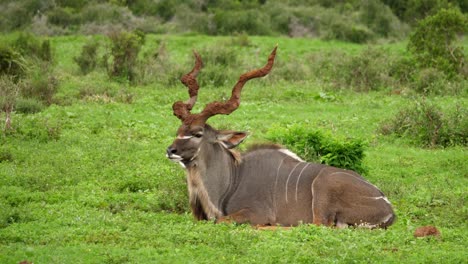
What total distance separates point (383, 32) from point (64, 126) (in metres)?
21.7

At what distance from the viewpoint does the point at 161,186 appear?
10586 millimetres

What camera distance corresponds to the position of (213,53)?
74.1ft

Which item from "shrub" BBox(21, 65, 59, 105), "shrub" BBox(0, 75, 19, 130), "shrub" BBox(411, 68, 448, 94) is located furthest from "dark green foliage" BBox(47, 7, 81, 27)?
"shrub" BBox(0, 75, 19, 130)

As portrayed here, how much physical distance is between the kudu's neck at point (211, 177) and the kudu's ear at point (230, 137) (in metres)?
0.11

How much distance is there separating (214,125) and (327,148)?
3.79 meters

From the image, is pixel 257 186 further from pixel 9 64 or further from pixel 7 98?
pixel 9 64

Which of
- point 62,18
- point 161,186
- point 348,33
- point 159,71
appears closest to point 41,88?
point 159,71

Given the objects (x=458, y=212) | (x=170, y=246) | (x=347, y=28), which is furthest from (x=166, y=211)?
(x=347, y=28)

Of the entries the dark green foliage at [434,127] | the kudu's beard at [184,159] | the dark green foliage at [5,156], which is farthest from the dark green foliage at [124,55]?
the kudu's beard at [184,159]

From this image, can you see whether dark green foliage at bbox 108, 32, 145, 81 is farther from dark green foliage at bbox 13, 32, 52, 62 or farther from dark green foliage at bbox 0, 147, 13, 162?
dark green foliage at bbox 0, 147, 13, 162

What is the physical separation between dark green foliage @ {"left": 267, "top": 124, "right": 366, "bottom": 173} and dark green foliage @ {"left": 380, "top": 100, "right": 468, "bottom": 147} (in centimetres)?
286

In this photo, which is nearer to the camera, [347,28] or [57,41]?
[57,41]

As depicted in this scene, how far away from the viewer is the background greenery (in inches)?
315

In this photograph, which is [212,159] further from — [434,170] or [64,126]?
[64,126]
